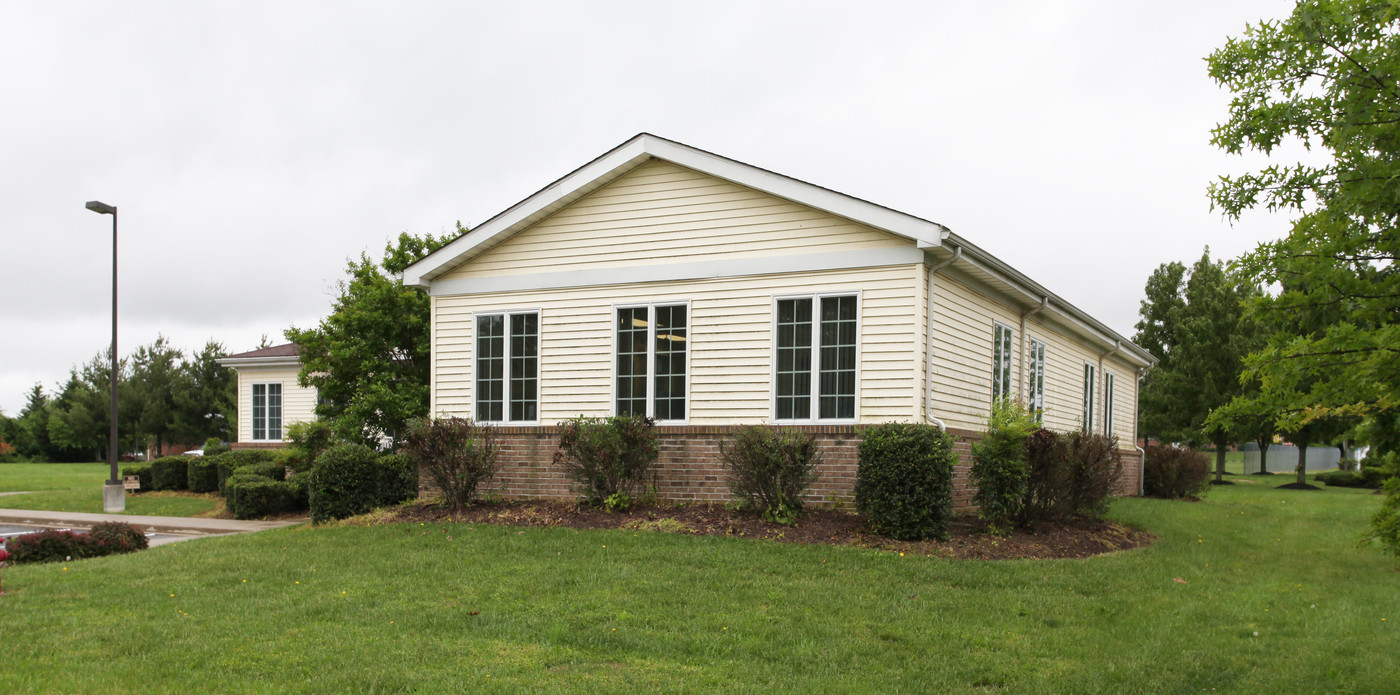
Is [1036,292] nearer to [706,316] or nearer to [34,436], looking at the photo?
[706,316]

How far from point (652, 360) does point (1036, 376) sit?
25.5ft

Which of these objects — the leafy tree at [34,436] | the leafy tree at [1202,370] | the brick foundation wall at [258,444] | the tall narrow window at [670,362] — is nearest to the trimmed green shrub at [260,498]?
the tall narrow window at [670,362]

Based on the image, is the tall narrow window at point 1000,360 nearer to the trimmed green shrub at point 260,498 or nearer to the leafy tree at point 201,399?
the trimmed green shrub at point 260,498

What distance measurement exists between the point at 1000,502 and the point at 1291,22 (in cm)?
726

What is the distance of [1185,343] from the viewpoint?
Result: 3519cm

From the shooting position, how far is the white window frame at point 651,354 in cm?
1339

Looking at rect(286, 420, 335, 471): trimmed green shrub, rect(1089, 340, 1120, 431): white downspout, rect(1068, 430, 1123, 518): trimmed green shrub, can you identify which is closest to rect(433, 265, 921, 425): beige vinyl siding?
rect(1068, 430, 1123, 518): trimmed green shrub

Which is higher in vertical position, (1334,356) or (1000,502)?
(1334,356)

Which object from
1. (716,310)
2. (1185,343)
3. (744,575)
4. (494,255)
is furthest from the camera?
(1185,343)

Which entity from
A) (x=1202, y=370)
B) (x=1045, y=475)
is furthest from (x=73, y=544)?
(x=1202, y=370)

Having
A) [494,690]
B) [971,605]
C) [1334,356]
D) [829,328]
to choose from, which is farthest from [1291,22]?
[829,328]

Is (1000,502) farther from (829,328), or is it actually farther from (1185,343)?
(1185,343)

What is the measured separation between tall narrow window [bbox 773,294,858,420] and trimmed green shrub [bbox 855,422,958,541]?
5.12 feet

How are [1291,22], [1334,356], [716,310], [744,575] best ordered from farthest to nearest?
[716,310], [744,575], [1291,22], [1334,356]
